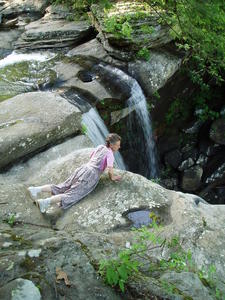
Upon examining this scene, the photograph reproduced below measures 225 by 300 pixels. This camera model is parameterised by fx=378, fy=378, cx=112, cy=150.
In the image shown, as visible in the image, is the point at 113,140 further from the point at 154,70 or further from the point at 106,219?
the point at 154,70

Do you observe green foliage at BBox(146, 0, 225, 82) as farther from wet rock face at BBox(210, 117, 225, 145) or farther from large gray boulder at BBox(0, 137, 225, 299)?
large gray boulder at BBox(0, 137, 225, 299)

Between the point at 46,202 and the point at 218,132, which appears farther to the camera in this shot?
the point at 218,132

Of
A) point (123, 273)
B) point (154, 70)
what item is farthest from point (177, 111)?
point (123, 273)

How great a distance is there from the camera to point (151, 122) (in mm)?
10641

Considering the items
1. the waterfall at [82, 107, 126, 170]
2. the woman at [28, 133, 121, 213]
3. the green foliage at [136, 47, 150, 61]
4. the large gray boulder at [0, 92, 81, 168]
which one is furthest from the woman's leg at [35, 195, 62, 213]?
the green foliage at [136, 47, 150, 61]

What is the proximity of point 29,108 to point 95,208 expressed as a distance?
2.98m

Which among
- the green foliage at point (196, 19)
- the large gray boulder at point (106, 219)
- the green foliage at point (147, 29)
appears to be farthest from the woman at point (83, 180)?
the green foliage at point (147, 29)

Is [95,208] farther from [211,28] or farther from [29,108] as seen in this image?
[211,28]

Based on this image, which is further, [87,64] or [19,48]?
[19,48]

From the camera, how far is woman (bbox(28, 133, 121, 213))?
5520mm

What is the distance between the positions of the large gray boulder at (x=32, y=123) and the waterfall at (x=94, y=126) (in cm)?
122

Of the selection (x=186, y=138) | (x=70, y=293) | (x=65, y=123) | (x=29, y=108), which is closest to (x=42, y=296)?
(x=70, y=293)

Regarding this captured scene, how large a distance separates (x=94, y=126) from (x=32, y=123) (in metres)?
2.28

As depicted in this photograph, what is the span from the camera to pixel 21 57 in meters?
11.5
